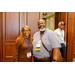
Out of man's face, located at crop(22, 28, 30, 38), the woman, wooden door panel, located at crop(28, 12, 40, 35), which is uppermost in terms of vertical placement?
wooden door panel, located at crop(28, 12, 40, 35)

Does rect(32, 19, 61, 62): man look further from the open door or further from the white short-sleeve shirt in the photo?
the open door

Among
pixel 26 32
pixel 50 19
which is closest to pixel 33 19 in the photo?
pixel 26 32

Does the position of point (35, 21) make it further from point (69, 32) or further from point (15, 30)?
point (69, 32)

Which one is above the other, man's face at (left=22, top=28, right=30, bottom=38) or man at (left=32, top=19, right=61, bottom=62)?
man's face at (left=22, top=28, right=30, bottom=38)

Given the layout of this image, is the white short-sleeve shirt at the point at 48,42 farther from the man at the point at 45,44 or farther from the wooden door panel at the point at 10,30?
the wooden door panel at the point at 10,30

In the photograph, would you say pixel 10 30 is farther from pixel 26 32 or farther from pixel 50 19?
pixel 50 19

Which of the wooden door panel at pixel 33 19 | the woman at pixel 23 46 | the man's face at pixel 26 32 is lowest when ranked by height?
the woman at pixel 23 46

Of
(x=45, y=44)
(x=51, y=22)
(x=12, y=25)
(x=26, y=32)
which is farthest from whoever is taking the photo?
(x=51, y=22)

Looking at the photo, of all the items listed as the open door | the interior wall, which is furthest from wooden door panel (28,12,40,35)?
the interior wall

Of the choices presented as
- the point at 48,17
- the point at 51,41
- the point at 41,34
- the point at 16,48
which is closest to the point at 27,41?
the point at 16,48

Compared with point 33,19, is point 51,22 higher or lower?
higher

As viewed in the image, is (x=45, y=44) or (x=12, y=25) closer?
(x=45, y=44)

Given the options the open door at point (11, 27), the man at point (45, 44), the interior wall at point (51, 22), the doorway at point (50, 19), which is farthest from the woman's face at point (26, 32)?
the doorway at point (50, 19)

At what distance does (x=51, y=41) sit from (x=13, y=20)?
213cm
